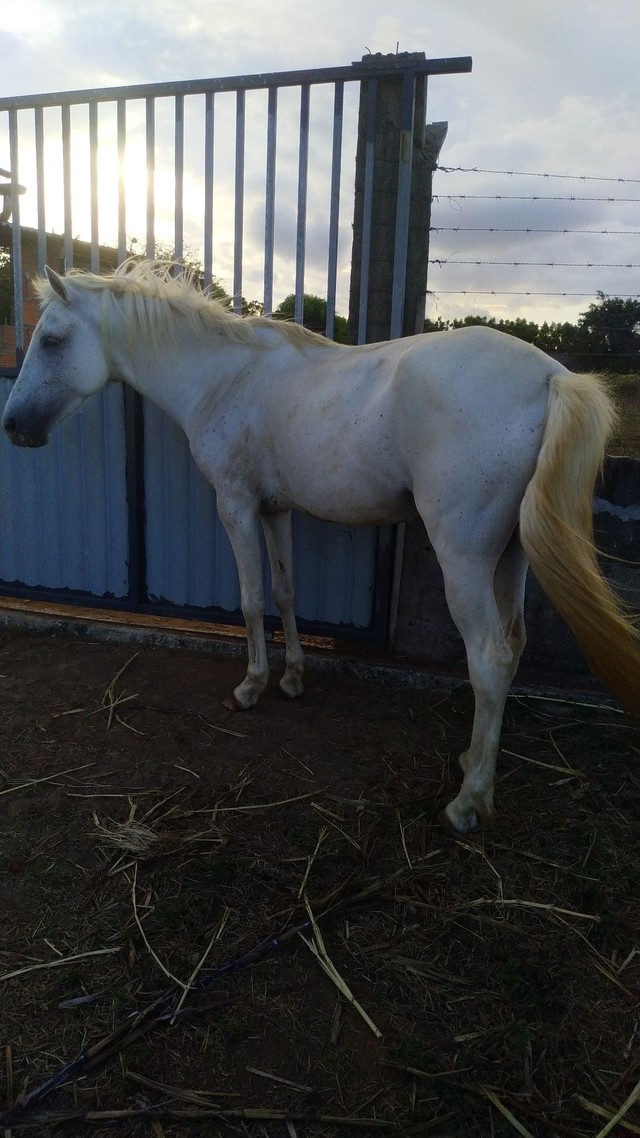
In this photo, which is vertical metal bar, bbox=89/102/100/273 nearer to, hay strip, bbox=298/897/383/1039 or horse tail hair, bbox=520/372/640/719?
horse tail hair, bbox=520/372/640/719

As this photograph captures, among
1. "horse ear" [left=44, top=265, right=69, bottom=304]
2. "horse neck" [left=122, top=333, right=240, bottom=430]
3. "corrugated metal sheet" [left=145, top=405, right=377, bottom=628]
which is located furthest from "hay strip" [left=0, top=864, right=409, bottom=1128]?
"horse ear" [left=44, top=265, right=69, bottom=304]

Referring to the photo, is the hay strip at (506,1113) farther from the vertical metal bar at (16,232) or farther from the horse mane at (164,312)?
the vertical metal bar at (16,232)

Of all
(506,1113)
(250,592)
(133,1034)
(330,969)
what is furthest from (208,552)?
(506,1113)

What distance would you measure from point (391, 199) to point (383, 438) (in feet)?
5.42

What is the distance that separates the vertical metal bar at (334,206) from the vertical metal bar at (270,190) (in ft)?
0.99

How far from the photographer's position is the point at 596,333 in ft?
30.6

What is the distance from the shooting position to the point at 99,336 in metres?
3.08

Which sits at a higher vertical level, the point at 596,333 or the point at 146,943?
the point at 596,333

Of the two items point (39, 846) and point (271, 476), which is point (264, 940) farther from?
point (271, 476)

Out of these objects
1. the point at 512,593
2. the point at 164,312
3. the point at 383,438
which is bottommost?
the point at 512,593

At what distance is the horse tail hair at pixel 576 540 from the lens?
1.99m

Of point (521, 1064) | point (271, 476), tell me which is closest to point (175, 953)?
point (521, 1064)

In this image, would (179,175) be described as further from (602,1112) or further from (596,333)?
(596,333)

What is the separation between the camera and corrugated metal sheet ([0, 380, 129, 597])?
3.92 metres
